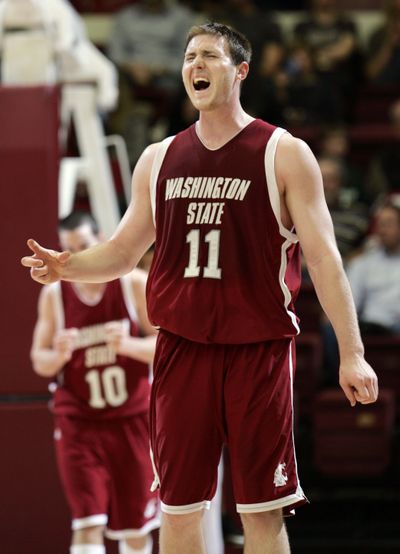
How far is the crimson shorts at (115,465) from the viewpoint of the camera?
532 centimetres

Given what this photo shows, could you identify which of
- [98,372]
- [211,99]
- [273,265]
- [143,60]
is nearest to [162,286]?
[273,265]

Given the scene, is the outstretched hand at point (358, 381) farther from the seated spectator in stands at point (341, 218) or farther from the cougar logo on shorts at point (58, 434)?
the seated spectator in stands at point (341, 218)

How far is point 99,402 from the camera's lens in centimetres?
535

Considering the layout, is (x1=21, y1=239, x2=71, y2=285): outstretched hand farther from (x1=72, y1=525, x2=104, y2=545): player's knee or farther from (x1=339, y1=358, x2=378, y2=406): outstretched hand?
(x1=72, y1=525, x2=104, y2=545): player's knee

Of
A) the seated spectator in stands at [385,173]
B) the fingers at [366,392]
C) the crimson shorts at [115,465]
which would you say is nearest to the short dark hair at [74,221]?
the crimson shorts at [115,465]

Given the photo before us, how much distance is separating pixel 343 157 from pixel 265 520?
6.22 m

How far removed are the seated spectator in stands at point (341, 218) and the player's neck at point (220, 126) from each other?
15.7ft

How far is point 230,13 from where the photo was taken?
10.9 meters

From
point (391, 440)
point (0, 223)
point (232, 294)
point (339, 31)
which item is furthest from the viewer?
point (339, 31)

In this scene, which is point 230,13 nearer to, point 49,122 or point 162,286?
point 49,122

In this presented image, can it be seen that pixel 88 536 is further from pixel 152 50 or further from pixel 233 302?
pixel 152 50

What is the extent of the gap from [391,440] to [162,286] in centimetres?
392

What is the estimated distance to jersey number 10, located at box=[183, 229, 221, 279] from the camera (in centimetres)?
372

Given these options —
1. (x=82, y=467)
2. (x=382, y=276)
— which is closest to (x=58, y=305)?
(x=82, y=467)
